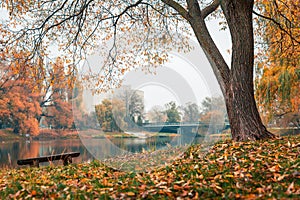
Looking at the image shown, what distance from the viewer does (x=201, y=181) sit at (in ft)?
10.2

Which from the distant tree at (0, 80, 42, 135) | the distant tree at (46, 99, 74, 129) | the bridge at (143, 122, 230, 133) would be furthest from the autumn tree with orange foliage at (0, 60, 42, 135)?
the bridge at (143, 122, 230, 133)

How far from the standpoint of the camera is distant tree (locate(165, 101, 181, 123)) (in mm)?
3992

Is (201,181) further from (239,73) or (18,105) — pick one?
(18,105)

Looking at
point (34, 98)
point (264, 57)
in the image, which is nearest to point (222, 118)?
point (264, 57)

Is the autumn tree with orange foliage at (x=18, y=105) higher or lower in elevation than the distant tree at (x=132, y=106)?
higher

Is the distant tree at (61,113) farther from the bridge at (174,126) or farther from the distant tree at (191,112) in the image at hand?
the distant tree at (191,112)

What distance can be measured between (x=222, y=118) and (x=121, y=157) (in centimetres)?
156

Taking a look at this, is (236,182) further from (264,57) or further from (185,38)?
(264,57)

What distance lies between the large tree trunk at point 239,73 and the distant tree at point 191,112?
1434mm

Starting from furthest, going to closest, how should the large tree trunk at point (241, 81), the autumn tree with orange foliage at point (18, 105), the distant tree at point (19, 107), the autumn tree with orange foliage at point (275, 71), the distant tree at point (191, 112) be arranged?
the distant tree at point (19, 107) → the autumn tree with orange foliage at point (18, 105) → the autumn tree with orange foliage at point (275, 71) → the large tree trunk at point (241, 81) → the distant tree at point (191, 112)

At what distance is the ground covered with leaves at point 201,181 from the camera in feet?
9.09

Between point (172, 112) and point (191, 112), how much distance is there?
0.24 metres

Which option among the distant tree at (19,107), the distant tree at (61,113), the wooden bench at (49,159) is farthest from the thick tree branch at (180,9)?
the distant tree at (61,113)

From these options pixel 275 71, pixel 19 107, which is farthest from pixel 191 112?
pixel 19 107
